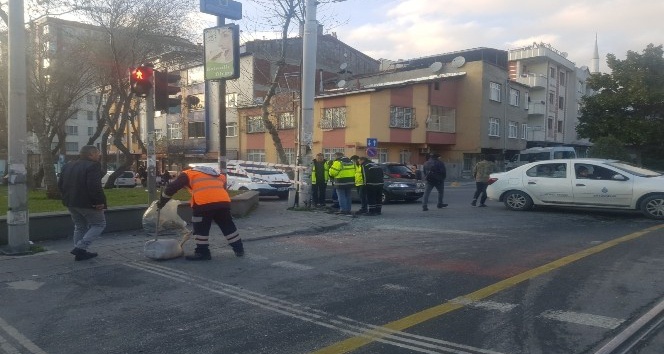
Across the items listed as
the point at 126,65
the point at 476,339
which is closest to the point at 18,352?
the point at 476,339

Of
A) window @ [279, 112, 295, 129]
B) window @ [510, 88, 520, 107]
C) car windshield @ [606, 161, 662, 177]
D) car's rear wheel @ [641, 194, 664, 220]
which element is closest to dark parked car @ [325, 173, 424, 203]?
car windshield @ [606, 161, 662, 177]

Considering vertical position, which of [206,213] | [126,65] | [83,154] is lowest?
[206,213]

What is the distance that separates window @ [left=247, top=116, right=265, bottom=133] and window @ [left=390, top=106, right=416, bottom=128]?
10.8 meters

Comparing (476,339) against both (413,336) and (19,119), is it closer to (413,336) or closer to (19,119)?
(413,336)

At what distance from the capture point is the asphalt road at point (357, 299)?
4.50 meters

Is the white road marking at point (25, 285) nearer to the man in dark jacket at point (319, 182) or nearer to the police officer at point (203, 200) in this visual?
the police officer at point (203, 200)

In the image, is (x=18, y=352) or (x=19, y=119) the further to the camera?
(x=19, y=119)

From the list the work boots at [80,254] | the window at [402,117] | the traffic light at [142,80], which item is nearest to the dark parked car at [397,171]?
the traffic light at [142,80]

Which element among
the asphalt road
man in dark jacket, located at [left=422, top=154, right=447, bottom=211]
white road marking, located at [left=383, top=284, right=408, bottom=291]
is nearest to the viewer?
the asphalt road

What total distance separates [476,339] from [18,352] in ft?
11.9

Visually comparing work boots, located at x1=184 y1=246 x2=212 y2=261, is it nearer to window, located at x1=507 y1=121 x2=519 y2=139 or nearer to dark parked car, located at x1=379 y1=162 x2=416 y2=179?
dark parked car, located at x1=379 y1=162 x2=416 y2=179

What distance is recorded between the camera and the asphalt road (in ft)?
14.8

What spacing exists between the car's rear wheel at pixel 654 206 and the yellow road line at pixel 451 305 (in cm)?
371

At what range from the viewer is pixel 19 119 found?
8.01 m
